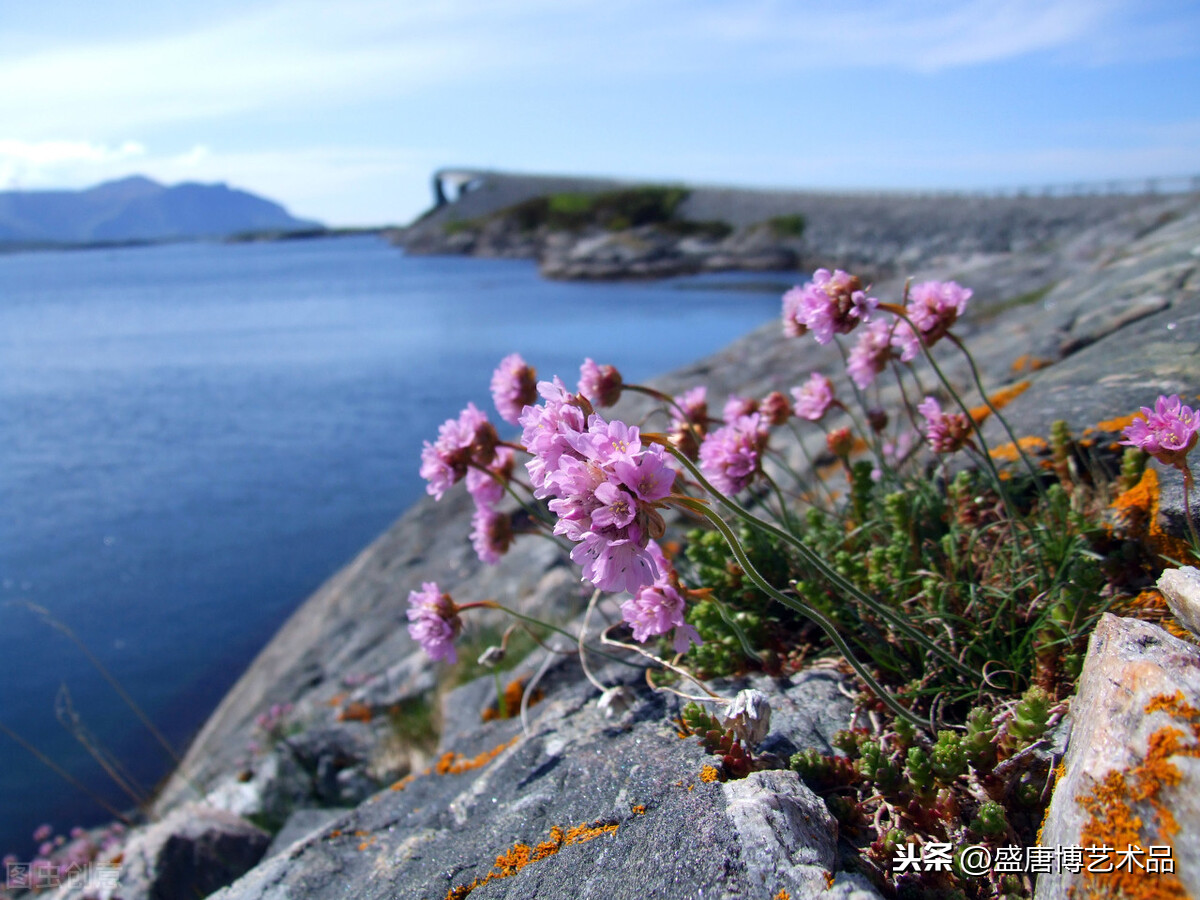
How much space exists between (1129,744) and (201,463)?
13.1 meters

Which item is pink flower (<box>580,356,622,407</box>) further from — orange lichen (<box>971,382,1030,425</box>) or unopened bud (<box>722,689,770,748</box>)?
orange lichen (<box>971,382,1030,425</box>)

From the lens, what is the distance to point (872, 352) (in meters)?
3.12

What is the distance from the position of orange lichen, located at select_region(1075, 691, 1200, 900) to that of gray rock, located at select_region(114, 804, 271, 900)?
12.6ft

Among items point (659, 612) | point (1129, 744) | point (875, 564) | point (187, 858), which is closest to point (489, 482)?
Answer: point (659, 612)

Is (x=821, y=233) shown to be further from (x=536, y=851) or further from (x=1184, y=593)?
(x=536, y=851)

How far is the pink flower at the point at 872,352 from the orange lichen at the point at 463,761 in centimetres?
194

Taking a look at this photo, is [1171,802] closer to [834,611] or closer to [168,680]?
[834,611]

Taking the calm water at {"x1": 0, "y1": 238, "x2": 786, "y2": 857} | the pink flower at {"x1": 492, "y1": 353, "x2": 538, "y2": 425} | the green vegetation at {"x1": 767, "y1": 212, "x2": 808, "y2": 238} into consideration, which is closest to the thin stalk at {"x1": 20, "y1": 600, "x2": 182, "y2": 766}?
the calm water at {"x1": 0, "y1": 238, "x2": 786, "y2": 857}

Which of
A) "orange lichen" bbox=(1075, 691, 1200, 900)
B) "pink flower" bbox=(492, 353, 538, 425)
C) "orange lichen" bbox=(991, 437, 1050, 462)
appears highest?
"pink flower" bbox=(492, 353, 538, 425)

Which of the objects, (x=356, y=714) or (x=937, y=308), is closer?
(x=937, y=308)

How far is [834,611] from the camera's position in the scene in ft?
9.27

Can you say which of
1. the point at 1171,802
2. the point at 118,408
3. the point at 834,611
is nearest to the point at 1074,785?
the point at 1171,802

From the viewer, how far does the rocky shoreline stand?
1889 mm

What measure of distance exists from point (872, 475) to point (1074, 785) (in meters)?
1.96
